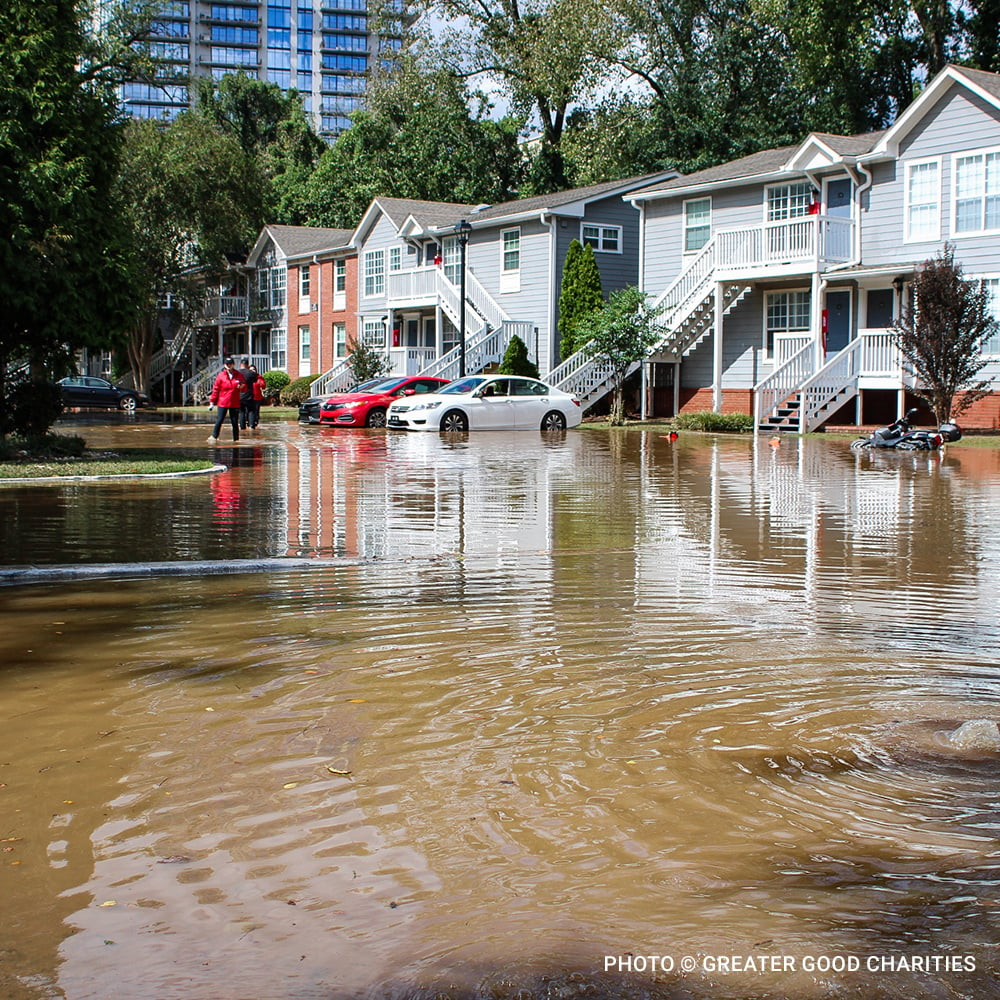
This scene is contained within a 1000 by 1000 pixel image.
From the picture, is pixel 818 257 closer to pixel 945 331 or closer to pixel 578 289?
pixel 945 331

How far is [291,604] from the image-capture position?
8133 mm

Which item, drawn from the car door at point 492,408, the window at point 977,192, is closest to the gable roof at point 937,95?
the window at point 977,192

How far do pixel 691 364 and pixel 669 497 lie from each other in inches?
965

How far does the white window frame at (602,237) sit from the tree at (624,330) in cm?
742

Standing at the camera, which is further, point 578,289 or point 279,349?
point 279,349

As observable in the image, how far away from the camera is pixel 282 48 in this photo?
5453 inches

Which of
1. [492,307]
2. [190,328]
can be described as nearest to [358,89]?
[190,328]

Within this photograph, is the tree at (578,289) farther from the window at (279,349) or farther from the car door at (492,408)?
the window at (279,349)

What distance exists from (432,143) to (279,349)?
13.4 m

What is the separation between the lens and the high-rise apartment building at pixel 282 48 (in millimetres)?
133875

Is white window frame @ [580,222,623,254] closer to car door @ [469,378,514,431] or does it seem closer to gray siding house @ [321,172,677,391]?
gray siding house @ [321,172,677,391]

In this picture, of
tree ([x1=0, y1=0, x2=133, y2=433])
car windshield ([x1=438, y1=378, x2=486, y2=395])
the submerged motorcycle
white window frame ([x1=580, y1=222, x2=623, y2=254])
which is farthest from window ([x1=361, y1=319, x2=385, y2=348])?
tree ([x1=0, y1=0, x2=133, y2=433])

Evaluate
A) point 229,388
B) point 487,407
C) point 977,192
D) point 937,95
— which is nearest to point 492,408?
point 487,407

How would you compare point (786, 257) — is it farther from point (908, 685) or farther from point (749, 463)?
point (908, 685)
